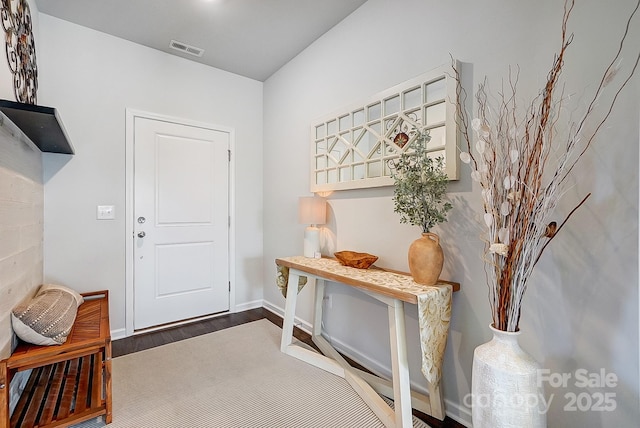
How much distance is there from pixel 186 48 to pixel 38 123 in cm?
172

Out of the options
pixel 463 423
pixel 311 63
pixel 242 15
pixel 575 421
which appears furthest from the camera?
pixel 311 63

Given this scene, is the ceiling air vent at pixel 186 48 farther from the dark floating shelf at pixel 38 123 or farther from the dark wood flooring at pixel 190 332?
the dark wood flooring at pixel 190 332

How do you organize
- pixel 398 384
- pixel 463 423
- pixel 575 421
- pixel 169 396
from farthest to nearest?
pixel 169 396 < pixel 463 423 < pixel 398 384 < pixel 575 421

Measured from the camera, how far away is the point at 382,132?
2004 mm

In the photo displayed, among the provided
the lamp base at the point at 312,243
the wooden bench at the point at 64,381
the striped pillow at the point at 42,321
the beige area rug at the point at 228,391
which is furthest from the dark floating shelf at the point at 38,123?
the lamp base at the point at 312,243

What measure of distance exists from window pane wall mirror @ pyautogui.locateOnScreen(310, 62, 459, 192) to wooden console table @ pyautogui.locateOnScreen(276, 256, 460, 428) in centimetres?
63

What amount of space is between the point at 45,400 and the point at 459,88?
2.84 meters

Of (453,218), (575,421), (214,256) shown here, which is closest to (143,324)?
(214,256)

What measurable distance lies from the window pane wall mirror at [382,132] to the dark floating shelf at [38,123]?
1.73 metres

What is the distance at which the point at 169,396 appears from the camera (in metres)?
1.77

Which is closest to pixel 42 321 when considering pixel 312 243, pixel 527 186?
pixel 312 243

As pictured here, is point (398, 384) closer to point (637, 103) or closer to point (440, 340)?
point (440, 340)

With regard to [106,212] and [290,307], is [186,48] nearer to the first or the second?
[106,212]

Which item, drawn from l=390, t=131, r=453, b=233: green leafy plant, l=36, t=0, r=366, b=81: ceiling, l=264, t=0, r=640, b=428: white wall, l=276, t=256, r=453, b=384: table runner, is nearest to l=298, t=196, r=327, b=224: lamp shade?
l=264, t=0, r=640, b=428: white wall
